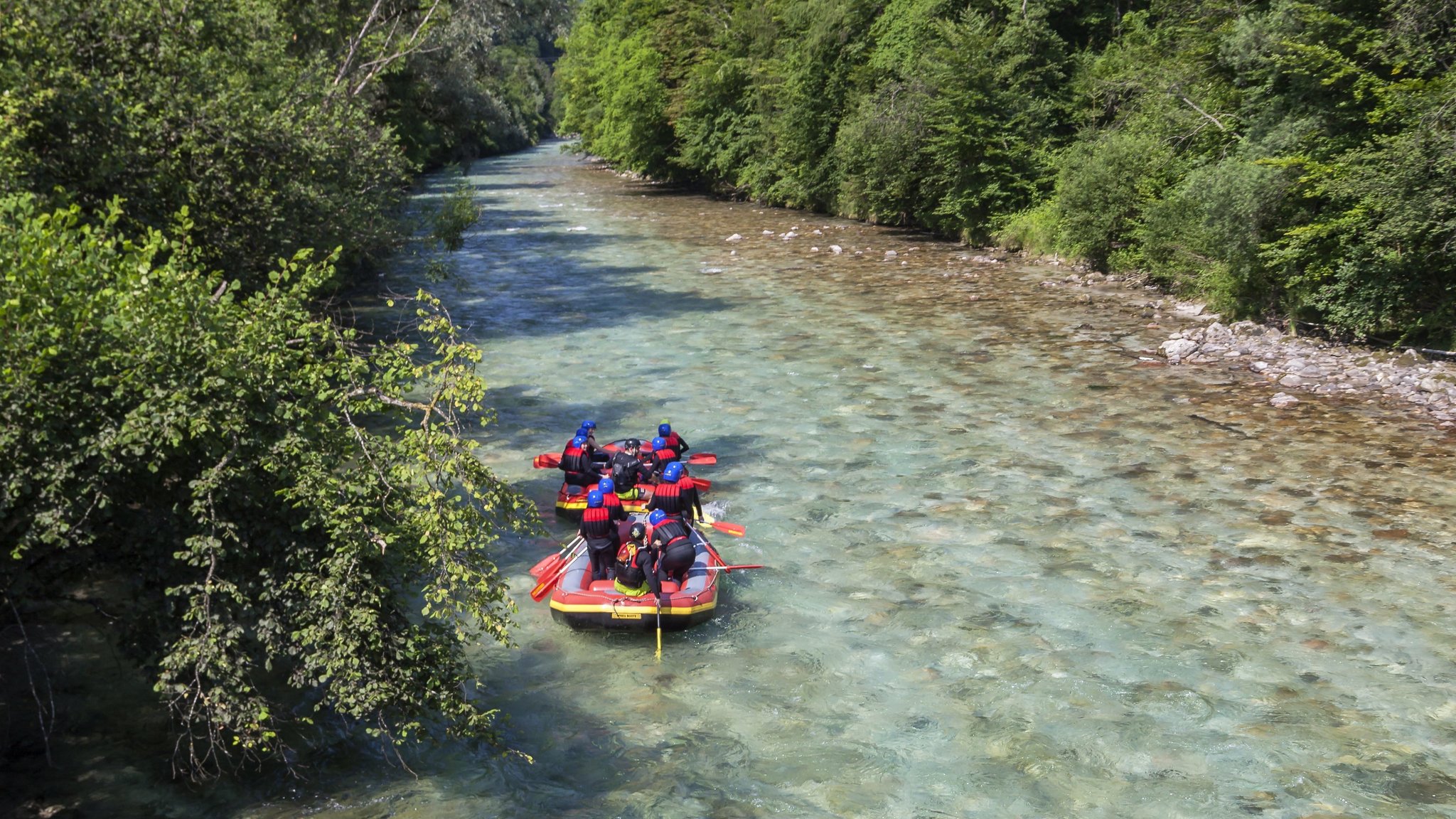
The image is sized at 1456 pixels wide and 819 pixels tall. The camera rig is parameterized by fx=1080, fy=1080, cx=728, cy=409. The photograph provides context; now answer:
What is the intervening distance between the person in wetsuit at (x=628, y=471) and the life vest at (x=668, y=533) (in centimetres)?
178

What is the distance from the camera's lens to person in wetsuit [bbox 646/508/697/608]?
954 centimetres

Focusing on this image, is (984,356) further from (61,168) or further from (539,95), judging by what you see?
(539,95)

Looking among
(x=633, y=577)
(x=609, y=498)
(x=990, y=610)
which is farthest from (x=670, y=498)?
(x=990, y=610)

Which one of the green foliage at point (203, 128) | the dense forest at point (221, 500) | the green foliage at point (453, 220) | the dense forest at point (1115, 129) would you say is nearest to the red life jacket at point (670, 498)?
the dense forest at point (221, 500)

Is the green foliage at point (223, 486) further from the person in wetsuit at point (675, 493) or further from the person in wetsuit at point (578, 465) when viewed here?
the person in wetsuit at point (578, 465)

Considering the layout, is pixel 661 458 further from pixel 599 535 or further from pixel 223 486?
pixel 223 486

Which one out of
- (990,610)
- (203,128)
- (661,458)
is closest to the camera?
(990,610)

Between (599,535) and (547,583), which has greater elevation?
(599,535)

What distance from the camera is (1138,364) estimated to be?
17.9 m

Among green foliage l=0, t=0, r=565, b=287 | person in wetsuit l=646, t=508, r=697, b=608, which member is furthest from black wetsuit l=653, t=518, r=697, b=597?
green foliage l=0, t=0, r=565, b=287

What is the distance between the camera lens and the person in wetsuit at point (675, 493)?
414 inches

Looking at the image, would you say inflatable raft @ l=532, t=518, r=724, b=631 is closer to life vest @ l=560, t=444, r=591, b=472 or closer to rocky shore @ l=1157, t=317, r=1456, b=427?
life vest @ l=560, t=444, r=591, b=472

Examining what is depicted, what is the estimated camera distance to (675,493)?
34.5 feet

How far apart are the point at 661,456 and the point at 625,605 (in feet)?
9.39
